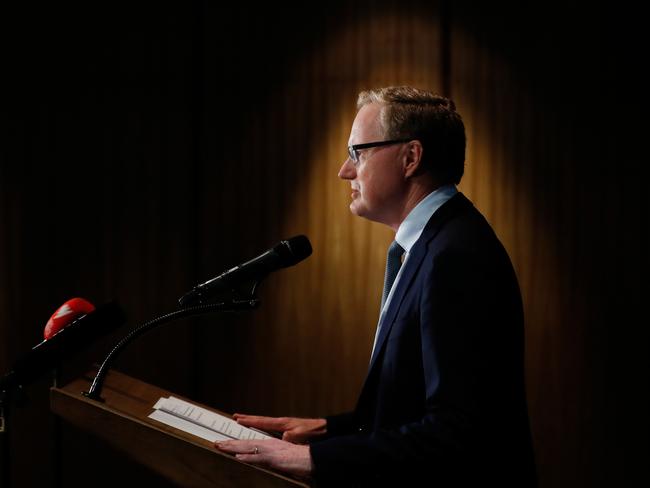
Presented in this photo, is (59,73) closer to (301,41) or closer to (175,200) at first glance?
(175,200)

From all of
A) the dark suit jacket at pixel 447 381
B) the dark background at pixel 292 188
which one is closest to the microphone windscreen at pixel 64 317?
the dark suit jacket at pixel 447 381

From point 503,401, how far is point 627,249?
5.79 ft

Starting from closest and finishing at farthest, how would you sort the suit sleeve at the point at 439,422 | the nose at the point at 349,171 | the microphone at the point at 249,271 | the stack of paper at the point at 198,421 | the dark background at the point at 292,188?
the suit sleeve at the point at 439,422
the stack of paper at the point at 198,421
the microphone at the point at 249,271
the nose at the point at 349,171
the dark background at the point at 292,188

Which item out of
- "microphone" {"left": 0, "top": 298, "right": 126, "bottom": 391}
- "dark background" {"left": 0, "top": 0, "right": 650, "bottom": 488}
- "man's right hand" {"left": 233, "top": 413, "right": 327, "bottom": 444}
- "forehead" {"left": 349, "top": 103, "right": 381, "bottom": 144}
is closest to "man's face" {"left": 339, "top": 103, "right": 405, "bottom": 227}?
"forehead" {"left": 349, "top": 103, "right": 381, "bottom": 144}

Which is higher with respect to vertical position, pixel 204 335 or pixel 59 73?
pixel 59 73

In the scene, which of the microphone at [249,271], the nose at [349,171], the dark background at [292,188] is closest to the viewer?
the microphone at [249,271]

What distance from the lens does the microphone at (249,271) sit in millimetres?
1282

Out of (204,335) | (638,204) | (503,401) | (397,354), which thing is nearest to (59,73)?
(204,335)

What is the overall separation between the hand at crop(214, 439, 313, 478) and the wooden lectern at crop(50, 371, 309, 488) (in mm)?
15

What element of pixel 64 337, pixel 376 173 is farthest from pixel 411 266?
pixel 64 337

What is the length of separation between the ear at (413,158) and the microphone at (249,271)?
12.1 inches

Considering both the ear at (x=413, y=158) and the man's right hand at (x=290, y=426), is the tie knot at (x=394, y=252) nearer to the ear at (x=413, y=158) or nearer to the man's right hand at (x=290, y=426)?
the ear at (x=413, y=158)

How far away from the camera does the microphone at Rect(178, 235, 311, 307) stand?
4.21 ft

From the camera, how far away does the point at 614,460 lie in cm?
255
